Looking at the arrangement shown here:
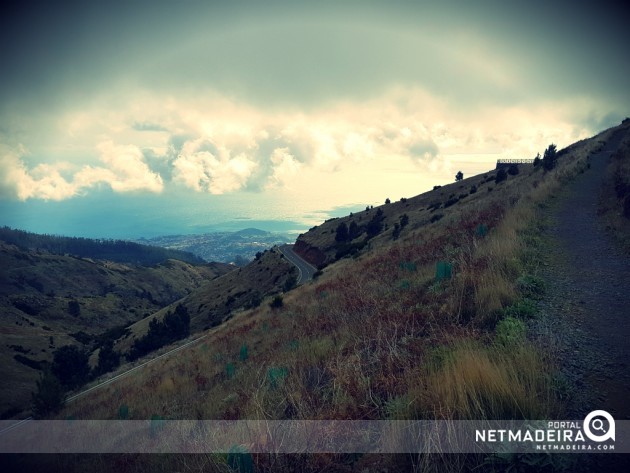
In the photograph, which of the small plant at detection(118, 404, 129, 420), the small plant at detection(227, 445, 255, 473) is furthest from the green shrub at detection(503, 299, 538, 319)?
the small plant at detection(118, 404, 129, 420)

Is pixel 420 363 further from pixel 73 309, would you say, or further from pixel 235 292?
pixel 73 309

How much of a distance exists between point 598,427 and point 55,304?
14981cm

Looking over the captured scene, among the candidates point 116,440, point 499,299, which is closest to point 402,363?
point 499,299

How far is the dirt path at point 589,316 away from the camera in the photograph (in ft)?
10.6

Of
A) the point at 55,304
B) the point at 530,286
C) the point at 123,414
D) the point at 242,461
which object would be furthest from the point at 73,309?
the point at 530,286

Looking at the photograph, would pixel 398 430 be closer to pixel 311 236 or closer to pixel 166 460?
pixel 166 460

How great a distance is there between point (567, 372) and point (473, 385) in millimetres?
1434

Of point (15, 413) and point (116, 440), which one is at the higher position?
point (116, 440)

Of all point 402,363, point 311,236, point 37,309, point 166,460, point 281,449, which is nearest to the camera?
point 281,449

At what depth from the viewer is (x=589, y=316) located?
16.4ft

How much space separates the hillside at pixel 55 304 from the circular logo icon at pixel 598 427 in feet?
186

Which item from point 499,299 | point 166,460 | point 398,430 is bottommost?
point 166,460

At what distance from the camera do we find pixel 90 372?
1939 inches

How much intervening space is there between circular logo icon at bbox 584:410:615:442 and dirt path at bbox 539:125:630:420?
74mm
